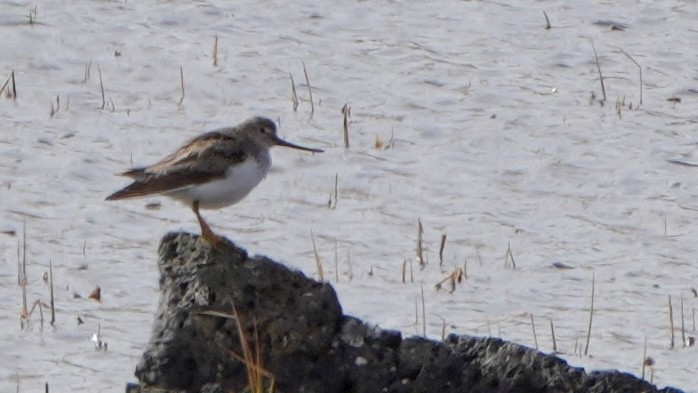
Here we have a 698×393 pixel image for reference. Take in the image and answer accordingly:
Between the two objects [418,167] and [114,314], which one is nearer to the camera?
[114,314]

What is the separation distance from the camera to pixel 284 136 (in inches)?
437

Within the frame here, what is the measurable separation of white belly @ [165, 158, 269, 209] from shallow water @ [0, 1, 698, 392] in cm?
92

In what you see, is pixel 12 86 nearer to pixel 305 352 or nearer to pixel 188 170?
pixel 188 170

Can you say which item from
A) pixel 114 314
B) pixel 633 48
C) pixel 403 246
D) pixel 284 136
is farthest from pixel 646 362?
pixel 633 48

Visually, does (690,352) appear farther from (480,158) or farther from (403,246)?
(480,158)

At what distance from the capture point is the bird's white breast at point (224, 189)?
714 cm

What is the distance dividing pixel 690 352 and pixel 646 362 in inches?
13.5

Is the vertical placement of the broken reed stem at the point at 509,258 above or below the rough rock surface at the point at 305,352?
below

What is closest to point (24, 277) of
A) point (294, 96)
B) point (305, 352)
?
point (305, 352)

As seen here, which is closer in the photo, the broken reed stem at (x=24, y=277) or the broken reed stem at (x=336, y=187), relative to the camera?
the broken reed stem at (x=24, y=277)

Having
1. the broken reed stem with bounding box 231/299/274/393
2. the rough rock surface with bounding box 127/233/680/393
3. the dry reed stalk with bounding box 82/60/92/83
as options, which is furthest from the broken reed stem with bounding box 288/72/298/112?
the broken reed stem with bounding box 231/299/274/393

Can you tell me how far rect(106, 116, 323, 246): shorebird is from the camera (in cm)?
714

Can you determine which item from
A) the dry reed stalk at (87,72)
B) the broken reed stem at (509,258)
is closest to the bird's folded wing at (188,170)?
the broken reed stem at (509,258)

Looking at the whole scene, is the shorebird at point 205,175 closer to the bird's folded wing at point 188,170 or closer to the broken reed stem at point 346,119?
the bird's folded wing at point 188,170
